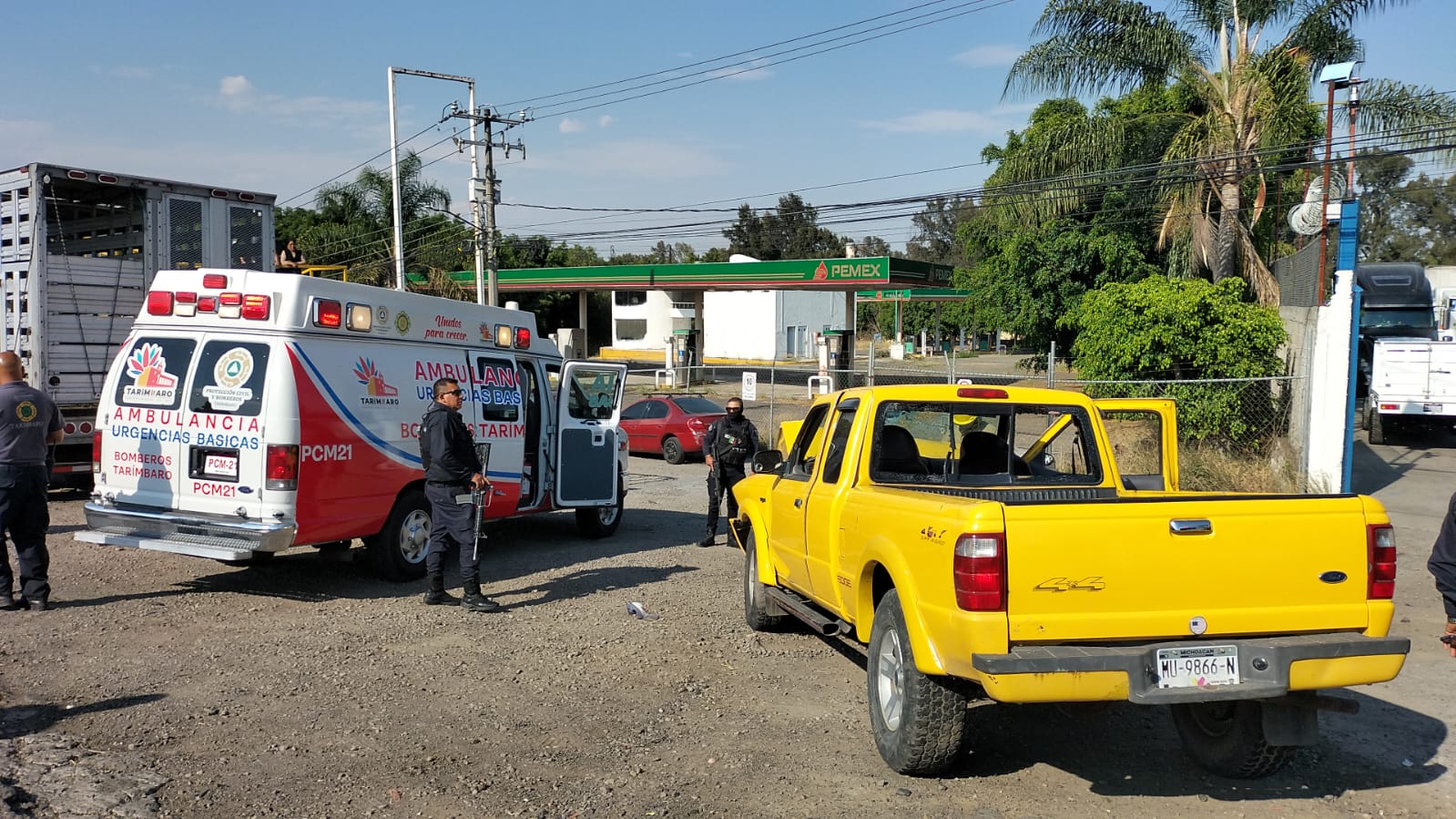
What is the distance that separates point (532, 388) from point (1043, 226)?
1970cm

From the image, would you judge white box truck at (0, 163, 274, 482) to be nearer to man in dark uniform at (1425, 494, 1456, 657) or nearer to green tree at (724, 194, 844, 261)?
man in dark uniform at (1425, 494, 1456, 657)

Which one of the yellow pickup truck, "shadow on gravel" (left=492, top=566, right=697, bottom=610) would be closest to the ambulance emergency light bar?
"shadow on gravel" (left=492, top=566, right=697, bottom=610)

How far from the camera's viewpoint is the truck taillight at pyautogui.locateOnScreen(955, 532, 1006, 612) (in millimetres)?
4391

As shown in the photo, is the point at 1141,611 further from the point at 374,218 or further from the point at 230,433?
the point at 374,218

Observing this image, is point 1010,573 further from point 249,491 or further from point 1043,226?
point 1043,226

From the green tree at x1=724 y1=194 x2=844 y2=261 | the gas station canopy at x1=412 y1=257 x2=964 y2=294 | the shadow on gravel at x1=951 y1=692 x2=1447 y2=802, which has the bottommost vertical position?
the shadow on gravel at x1=951 y1=692 x2=1447 y2=802

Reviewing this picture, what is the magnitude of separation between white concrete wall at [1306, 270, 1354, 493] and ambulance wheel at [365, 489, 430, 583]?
1093cm

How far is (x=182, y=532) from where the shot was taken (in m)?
8.29

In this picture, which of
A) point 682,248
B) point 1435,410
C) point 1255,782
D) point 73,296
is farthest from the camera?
point 682,248

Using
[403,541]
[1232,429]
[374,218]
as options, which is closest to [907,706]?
[403,541]

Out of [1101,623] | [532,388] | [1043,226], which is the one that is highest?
[1043,226]

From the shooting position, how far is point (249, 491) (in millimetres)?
8156

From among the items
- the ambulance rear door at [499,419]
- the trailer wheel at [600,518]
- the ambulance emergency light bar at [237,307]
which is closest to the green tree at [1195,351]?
the trailer wheel at [600,518]

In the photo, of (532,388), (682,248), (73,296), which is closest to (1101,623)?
(532,388)
